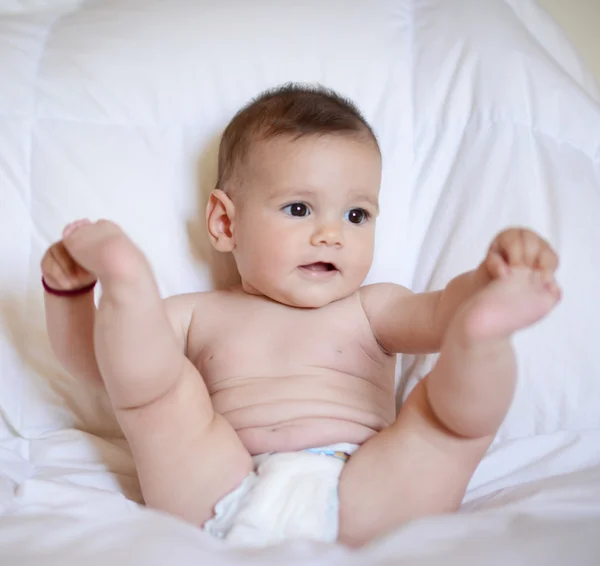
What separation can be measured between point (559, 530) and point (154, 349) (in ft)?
1.50

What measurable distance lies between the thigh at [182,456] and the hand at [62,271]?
19 centimetres

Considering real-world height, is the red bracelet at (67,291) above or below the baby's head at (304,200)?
below

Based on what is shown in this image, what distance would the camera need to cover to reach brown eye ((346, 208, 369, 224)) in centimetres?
108

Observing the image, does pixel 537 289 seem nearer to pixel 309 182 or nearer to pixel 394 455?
pixel 394 455

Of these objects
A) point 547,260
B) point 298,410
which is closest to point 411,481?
point 298,410

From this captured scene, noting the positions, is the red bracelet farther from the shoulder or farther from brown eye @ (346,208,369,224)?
brown eye @ (346,208,369,224)

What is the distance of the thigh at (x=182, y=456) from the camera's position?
2.89ft

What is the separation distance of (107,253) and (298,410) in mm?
336

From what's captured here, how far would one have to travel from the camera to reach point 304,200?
1.04 meters

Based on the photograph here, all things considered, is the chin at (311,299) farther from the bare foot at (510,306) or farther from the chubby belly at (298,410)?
the bare foot at (510,306)

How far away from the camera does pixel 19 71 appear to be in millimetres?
1280

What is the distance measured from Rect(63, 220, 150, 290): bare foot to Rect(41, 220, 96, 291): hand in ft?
0.28

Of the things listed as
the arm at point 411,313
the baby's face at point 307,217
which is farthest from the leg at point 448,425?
the baby's face at point 307,217

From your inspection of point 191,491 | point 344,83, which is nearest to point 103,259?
point 191,491
